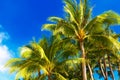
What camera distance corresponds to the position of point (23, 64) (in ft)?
86.3

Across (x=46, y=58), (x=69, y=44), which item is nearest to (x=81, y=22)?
(x=69, y=44)

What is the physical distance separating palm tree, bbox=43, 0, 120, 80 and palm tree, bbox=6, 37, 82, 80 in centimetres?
125

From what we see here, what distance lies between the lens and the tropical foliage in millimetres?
24609

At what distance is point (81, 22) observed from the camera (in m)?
24.9

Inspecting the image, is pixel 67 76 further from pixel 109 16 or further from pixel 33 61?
pixel 109 16

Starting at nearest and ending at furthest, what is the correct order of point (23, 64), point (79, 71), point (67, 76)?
1. point (23, 64)
2. point (67, 76)
3. point (79, 71)

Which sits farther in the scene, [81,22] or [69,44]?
[69,44]

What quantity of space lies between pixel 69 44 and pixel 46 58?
86.5 inches

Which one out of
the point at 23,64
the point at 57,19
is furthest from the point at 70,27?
the point at 23,64

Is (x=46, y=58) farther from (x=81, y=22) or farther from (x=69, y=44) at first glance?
(x=81, y=22)

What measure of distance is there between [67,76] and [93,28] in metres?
7.86

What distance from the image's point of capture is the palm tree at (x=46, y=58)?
26.1m

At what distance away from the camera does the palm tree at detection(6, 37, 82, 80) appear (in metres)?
26.1

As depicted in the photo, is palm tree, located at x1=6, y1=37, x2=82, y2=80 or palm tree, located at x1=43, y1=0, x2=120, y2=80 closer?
palm tree, located at x1=43, y1=0, x2=120, y2=80
